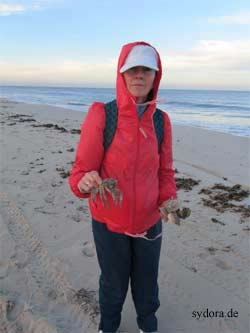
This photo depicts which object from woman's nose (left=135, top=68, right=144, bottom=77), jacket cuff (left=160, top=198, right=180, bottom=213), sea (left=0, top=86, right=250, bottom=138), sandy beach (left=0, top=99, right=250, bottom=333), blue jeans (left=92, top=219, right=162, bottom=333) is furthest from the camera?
sea (left=0, top=86, right=250, bottom=138)

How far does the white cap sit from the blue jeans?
3.71ft

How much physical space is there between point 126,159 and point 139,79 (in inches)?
20.9

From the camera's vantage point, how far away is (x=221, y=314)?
3379mm

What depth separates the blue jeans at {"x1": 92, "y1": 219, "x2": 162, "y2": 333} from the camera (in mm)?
2626

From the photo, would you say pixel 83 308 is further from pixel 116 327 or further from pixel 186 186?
A: pixel 186 186

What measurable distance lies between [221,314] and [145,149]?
1.92 metres

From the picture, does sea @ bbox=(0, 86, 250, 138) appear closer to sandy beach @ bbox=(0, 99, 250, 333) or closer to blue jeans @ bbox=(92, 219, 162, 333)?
blue jeans @ bbox=(92, 219, 162, 333)

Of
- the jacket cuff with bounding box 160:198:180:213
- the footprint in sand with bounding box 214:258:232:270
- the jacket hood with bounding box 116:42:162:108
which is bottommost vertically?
the footprint in sand with bounding box 214:258:232:270

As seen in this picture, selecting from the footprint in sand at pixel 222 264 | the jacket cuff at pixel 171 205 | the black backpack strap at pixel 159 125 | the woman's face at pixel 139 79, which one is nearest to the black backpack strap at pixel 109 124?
the woman's face at pixel 139 79

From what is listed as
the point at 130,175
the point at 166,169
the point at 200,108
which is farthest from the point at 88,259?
the point at 200,108

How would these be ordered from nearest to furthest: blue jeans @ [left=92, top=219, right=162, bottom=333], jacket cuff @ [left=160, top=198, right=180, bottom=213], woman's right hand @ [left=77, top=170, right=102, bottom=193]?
woman's right hand @ [left=77, top=170, right=102, bottom=193] → jacket cuff @ [left=160, top=198, right=180, bottom=213] → blue jeans @ [left=92, top=219, right=162, bottom=333]

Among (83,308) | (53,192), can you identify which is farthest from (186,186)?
(83,308)

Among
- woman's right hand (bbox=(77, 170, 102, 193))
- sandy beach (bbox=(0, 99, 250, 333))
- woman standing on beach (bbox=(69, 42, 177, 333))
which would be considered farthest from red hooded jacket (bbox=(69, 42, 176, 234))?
sandy beach (bbox=(0, 99, 250, 333))

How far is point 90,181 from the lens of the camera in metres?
2.21
